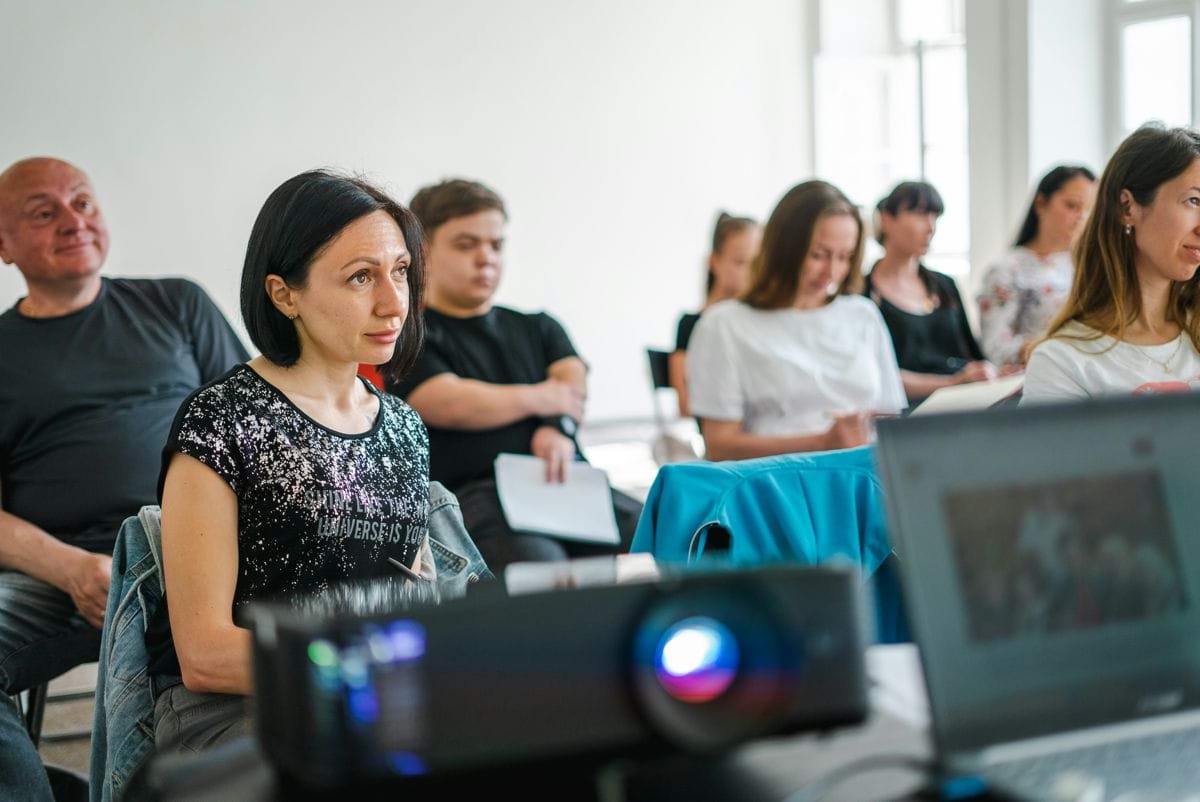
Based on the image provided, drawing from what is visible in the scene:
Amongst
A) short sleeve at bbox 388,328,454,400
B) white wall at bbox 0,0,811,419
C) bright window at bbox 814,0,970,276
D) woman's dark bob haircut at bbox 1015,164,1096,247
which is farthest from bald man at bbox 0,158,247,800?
bright window at bbox 814,0,970,276

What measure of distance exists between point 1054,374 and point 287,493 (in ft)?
4.38

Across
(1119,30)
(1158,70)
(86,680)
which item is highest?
(1119,30)

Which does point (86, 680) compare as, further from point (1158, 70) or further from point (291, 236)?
point (1158, 70)

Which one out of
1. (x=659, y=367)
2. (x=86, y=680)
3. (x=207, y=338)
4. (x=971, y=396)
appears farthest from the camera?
(x=659, y=367)

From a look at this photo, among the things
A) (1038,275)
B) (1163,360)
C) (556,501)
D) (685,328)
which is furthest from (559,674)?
(1038,275)

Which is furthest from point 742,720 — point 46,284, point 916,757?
point 46,284

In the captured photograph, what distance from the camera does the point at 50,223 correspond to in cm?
277

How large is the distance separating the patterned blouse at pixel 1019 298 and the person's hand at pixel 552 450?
6.59 feet

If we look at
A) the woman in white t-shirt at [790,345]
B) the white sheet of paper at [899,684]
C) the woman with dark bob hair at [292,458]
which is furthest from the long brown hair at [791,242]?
the white sheet of paper at [899,684]

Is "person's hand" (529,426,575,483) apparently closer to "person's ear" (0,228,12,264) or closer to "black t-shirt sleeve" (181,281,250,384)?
"black t-shirt sleeve" (181,281,250,384)

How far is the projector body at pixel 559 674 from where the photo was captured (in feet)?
2.38

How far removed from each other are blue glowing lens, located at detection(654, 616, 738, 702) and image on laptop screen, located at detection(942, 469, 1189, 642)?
0.16 m

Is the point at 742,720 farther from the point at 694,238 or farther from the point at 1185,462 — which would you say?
the point at 694,238

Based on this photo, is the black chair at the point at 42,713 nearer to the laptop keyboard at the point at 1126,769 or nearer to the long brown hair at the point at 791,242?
the long brown hair at the point at 791,242
